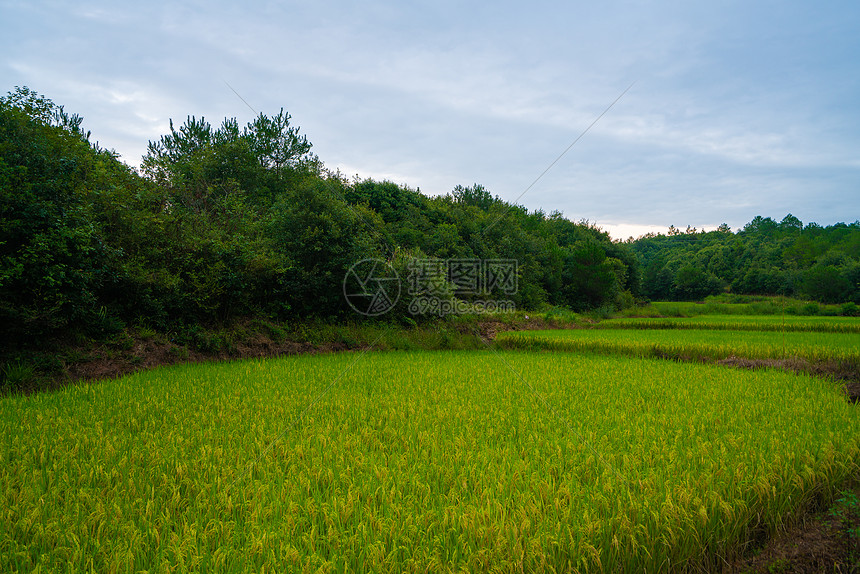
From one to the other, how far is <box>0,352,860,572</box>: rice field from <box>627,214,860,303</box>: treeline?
49.0 m

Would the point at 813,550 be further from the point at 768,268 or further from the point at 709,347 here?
the point at 768,268

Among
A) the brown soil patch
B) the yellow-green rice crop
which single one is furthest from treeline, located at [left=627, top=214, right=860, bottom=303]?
the brown soil patch

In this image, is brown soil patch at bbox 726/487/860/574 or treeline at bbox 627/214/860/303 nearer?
brown soil patch at bbox 726/487/860/574

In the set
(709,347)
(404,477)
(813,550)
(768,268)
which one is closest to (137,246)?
(404,477)

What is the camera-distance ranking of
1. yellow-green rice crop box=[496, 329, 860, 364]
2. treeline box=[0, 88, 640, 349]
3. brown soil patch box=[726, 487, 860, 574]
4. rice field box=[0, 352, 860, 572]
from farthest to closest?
yellow-green rice crop box=[496, 329, 860, 364] → treeline box=[0, 88, 640, 349] → brown soil patch box=[726, 487, 860, 574] → rice field box=[0, 352, 860, 572]

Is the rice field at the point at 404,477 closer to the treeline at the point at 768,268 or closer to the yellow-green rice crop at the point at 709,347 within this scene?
the yellow-green rice crop at the point at 709,347

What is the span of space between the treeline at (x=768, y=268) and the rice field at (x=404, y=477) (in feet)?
161

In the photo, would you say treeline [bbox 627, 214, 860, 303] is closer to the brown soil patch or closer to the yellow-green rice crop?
the yellow-green rice crop

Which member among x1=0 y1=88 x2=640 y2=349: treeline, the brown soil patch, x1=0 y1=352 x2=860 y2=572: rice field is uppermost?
x1=0 y1=88 x2=640 y2=349: treeline

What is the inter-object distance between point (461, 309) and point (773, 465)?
557 inches

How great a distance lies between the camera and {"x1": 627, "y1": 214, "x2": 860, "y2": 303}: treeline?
135 ft

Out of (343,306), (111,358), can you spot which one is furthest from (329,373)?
(343,306)

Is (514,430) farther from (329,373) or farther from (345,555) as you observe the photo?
(329,373)

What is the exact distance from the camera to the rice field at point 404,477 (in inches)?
90.4
